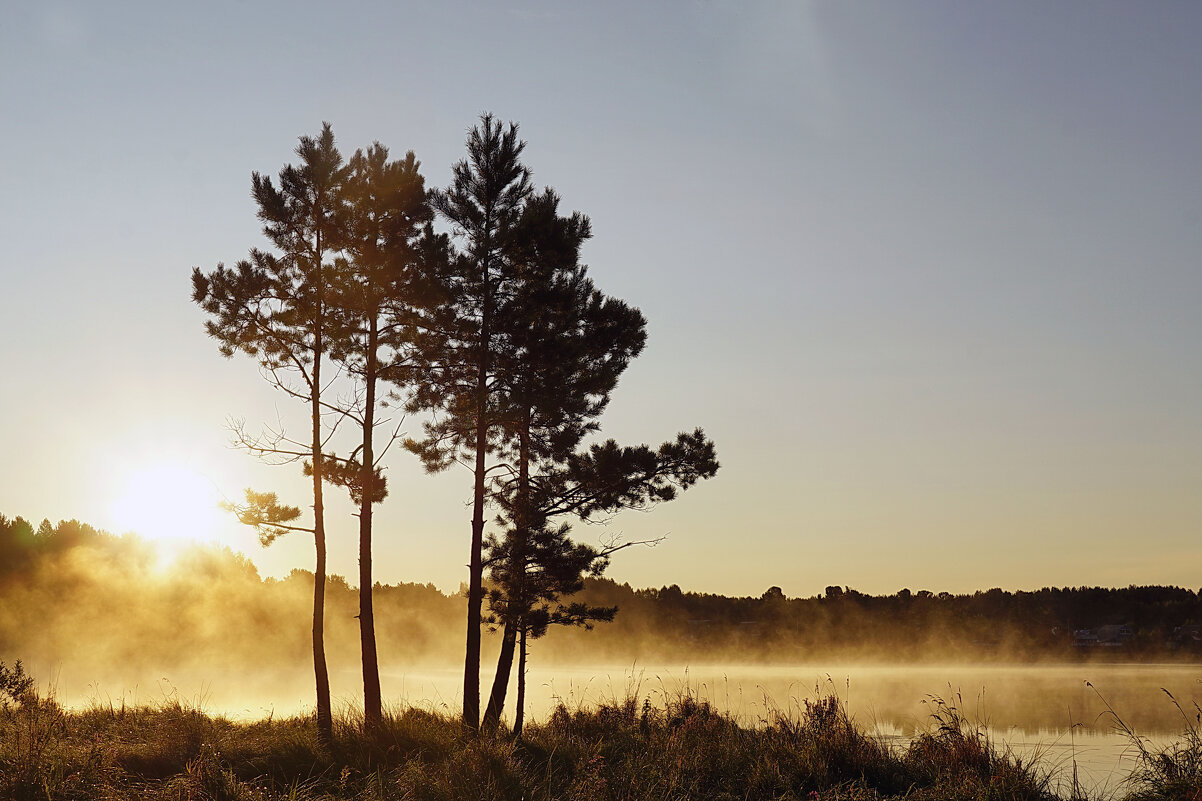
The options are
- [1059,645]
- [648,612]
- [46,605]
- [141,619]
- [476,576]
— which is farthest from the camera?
[1059,645]

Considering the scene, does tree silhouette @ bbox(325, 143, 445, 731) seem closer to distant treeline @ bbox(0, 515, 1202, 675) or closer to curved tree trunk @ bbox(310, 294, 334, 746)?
curved tree trunk @ bbox(310, 294, 334, 746)

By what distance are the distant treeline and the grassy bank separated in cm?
5757

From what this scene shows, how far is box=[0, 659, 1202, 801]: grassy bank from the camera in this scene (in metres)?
8.91

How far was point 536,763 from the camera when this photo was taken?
12273 millimetres

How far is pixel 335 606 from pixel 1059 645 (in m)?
75.2

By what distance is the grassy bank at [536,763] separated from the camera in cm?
891

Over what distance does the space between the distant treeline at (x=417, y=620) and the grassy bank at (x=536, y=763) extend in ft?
189

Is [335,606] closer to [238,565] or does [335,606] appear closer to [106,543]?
[238,565]

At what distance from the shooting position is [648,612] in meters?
90.0

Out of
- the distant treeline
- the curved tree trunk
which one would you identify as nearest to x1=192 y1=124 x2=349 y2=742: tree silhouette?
the curved tree trunk

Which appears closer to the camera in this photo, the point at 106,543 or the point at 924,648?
the point at 106,543

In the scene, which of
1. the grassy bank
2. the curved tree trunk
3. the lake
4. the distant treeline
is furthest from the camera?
the distant treeline

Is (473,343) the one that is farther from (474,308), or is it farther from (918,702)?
(918,702)

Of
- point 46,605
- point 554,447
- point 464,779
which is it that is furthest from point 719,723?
point 46,605
